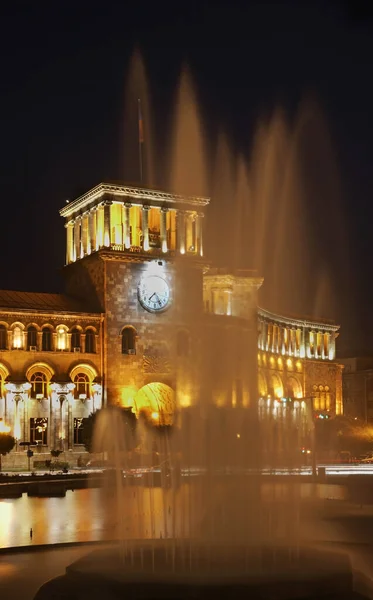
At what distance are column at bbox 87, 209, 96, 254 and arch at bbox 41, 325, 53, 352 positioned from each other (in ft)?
23.8

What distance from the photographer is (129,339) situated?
6656 centimetres

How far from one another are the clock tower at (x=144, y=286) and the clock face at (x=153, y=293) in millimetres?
64

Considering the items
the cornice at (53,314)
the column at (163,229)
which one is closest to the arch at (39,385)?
the cornice at (53,314)

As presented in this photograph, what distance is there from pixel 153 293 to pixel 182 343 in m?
4.11

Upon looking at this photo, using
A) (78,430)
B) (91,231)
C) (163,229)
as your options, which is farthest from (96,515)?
(91,231)

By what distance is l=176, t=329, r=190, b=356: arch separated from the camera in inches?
2699

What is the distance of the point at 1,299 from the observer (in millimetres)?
63719

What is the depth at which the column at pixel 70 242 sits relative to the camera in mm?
71500

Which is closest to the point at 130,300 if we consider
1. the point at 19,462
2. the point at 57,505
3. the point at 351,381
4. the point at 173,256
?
the point at 173,256

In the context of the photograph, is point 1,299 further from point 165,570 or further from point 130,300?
point 165,570

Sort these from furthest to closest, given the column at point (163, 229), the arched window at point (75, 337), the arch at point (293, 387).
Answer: the arch at point (293, 387) → the column at point (163, 229) → the arched window at point (75, 337)

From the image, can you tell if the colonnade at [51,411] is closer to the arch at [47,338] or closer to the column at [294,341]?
the arch at [47,338]

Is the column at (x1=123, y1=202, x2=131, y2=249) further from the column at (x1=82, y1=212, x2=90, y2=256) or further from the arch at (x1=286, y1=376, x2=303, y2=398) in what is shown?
the arch at (x1=286, y1=376, x2=303, y2=398)

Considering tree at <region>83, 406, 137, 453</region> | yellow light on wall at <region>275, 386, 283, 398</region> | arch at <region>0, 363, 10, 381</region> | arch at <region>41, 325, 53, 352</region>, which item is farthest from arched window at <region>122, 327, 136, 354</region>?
yellow light on wall at <region>275, 386, 283, 398</region>
